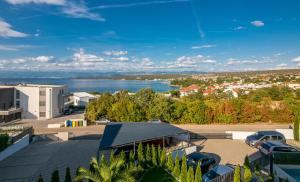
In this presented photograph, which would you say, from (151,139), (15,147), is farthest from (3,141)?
(151,139)

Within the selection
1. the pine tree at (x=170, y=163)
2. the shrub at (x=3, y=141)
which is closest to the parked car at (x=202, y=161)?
the pine tree at (x=170, y=163)

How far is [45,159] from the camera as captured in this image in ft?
71.9

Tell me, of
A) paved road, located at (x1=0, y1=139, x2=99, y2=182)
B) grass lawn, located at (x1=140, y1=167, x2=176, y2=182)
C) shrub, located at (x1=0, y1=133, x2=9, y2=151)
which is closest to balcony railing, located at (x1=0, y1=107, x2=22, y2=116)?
paved road, located at (x1=0, y1=139, x2=99, y2=182)

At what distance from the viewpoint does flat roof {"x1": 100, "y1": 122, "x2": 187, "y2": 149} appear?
19.0 m

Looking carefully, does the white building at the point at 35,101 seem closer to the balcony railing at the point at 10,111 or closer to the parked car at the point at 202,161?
the balcony railing at the point at 10,111

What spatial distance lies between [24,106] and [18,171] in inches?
1277

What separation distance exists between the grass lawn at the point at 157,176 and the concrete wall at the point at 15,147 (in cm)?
1326

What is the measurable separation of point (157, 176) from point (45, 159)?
11164 mm

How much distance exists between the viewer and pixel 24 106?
48219 millimetres

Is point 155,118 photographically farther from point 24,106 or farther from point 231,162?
point 24,106

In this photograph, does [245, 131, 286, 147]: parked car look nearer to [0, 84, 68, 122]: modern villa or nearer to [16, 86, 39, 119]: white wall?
[0, 84, 68, 122]: modern villa

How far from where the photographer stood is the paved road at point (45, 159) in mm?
18344

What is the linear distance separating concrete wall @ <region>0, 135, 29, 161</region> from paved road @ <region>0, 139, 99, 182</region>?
375 millimetres

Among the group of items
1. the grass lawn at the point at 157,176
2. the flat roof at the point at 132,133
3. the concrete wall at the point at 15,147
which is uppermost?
the flat roof at the point at 132,133
